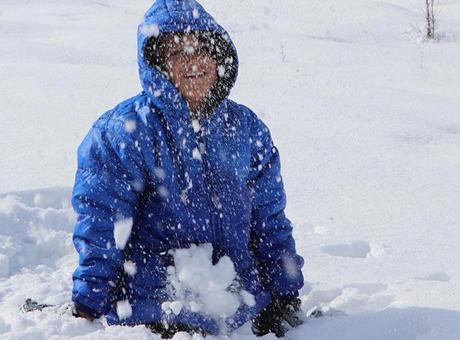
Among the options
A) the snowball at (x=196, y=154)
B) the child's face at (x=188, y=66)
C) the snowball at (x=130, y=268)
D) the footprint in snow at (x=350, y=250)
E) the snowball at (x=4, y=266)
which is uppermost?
the child's face at (x=188, y=66)

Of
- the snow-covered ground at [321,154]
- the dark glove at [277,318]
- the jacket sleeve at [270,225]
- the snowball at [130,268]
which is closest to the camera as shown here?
the snowball at [130,268]

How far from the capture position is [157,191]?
8.36ft

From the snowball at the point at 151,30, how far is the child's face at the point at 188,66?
7 centimetres

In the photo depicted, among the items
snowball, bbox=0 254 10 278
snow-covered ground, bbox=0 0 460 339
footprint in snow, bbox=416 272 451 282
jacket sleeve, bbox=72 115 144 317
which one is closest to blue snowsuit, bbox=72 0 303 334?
jacket sleeve, bbox=72 115 144 317

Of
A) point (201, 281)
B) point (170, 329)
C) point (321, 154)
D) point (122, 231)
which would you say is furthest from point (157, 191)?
point (321, 154)

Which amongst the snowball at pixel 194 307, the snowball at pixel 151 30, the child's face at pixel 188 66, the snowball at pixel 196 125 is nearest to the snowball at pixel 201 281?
the snowball at pixel 194 307

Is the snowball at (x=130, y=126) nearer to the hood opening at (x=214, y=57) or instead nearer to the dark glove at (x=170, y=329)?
the hood opening at (x=214, y=57)

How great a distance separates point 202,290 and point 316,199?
1.86m

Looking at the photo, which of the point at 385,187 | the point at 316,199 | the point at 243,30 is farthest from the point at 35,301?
the point at 243,30

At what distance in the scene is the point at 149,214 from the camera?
258 cm

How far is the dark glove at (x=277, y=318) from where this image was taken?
2.68 metres

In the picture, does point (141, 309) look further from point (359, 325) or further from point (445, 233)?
point (445, 233)

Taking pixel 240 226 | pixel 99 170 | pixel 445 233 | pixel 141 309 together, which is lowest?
pixel 445 233

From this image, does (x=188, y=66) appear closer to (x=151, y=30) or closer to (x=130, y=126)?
(x=151, y=30)
